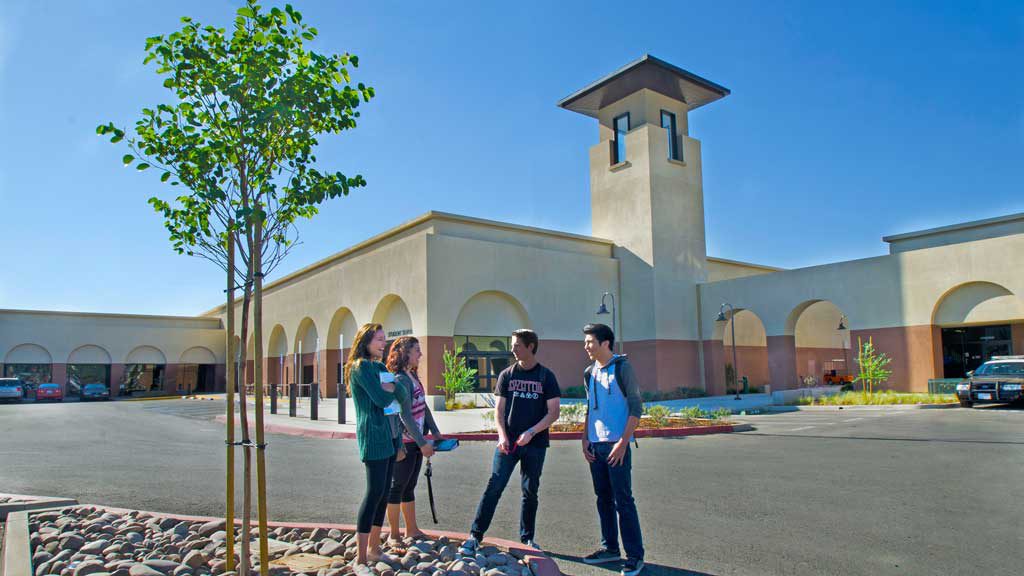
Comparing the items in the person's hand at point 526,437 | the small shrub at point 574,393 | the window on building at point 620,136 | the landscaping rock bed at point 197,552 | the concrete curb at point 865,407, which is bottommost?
the concrete curb at point 865,407

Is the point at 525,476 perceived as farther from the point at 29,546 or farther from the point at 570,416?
the point at 570,416

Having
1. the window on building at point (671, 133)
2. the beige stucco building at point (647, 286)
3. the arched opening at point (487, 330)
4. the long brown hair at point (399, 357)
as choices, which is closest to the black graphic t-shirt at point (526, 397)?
the long brown hair at point (399, 357)

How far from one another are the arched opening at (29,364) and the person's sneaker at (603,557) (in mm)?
49122

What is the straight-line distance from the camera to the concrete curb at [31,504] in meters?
6.90

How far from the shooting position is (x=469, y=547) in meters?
5.12

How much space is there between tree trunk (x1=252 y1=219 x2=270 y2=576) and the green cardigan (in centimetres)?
66

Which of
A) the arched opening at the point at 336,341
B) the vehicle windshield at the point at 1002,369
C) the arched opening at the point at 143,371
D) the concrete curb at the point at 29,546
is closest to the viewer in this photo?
the concrete curb at the point at 29,546

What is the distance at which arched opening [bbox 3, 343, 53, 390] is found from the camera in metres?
44.3

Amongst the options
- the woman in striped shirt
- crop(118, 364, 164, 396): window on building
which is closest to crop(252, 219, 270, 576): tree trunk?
the woman in striped shirt

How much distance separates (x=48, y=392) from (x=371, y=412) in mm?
44290

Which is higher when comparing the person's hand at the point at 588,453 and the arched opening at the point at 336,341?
the arched opening at the point at 336,341

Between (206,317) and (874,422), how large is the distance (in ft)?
163

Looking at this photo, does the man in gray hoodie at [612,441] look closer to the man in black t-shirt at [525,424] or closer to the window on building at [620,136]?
the man in black t-shirt at [525,424]

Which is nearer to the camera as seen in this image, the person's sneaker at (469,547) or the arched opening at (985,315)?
the person's sneaker at (469,547)
